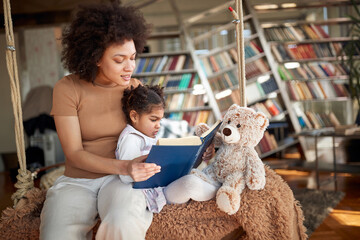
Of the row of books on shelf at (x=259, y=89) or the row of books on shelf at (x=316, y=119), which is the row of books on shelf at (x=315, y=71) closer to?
the row of books on shelf at (x=259, y=89)

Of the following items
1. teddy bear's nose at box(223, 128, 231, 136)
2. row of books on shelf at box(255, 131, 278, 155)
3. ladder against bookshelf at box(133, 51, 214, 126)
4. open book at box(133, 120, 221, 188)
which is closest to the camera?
open book at box(133, 120, 221, 188)

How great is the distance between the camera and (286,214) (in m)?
1.23

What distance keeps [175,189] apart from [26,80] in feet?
14.7

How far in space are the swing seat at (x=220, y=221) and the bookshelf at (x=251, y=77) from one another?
3.16 meters

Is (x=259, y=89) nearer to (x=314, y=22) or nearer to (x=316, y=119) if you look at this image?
(x=316, y=119)

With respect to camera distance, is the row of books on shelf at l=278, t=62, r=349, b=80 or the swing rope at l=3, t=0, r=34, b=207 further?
the row of books on shelf at l=278, t=62, r=349, b=80

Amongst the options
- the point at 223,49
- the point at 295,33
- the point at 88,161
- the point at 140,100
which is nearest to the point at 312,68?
the point at 295,33

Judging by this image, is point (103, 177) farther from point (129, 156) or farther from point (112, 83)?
point (112, 83)

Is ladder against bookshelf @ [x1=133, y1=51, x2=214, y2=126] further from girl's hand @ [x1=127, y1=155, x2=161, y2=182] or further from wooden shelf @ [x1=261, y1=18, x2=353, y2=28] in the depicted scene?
girl's hand @ [x1=127, y1=155, x2=161, y2=182]

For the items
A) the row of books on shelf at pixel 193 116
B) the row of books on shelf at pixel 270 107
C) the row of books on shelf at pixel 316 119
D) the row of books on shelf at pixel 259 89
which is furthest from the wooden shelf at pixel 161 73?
the row of books on shelf at pixel 316 119

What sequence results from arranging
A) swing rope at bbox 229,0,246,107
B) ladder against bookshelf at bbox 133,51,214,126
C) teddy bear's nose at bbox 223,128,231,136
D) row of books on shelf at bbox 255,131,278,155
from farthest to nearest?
1. ladder against bookshelf at bbox 133,51,214,126
2. row of books on shelf at bbox 255,131,278,155
3. swing rope at bbox 229,0,246,107
4. teddy bear's nose at bbox 223,128,231,136

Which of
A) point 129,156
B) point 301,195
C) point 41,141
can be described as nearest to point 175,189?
point 129,156

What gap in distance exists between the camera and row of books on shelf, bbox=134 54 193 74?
457 centimetres

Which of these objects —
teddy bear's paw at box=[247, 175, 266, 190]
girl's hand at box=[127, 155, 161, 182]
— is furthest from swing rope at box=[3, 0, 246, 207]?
girl's hand at box=[127, 155, 161, 182]
